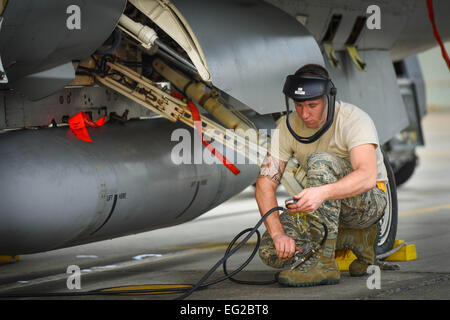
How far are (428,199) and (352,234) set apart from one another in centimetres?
595

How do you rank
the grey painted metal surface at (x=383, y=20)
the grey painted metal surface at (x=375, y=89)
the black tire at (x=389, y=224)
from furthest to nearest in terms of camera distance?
the grey painted metal surface at (x=375, y=89) → the grey painted metal surface at (x=383, y=20) → the black tire at (x=389, y=224)

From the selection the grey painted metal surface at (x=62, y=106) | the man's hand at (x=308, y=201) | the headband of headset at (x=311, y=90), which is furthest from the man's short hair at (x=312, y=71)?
the grey painted metal surface at (x=62, y=106)

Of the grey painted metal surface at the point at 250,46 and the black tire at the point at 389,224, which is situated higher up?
the grey painted metal surface at the point at 250,46

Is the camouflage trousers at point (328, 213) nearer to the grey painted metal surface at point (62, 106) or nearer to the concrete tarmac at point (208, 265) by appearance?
the concrete tarmac at point (208, 265)

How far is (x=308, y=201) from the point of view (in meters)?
4.36

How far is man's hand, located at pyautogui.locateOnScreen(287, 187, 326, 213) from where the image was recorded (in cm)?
436

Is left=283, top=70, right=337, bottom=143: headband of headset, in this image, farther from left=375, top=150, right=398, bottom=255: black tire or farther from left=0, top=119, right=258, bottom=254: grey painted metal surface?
left=375, top=150, right=398, bottom=255: black tire

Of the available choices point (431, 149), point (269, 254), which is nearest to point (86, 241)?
point (269, 254)

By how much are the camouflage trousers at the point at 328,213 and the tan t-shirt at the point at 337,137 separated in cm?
13

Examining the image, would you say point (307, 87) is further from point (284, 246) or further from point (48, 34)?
point (48, 34)

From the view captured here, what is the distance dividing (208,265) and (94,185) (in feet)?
4.32

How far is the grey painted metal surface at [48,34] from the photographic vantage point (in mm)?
4539

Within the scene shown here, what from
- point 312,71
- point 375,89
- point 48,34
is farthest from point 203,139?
point 375,89

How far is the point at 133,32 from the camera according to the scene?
5465 mm
